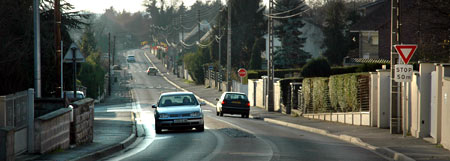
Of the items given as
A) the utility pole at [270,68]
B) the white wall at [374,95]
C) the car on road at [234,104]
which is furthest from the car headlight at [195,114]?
the utility pole at [270,68]

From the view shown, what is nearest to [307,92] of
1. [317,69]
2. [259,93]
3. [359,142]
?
[259,93]

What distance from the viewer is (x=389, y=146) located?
18.3 m

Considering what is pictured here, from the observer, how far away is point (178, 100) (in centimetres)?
2650

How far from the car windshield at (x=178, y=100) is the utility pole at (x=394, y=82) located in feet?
24.6

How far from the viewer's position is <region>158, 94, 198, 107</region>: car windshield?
25906 mm

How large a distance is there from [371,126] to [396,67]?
6.66 meters

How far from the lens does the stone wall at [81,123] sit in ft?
58.9

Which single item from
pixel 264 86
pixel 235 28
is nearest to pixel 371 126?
pixel 264 86

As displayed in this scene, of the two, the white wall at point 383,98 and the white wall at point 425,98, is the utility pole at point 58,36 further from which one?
the white wall at point 425,98

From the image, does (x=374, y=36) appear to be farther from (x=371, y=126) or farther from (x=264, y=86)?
(x=371, y=126)

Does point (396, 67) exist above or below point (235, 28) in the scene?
below

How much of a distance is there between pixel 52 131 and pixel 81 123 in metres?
2.91

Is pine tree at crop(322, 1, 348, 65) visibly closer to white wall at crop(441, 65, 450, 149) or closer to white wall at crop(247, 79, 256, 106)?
white wall at crop(247, 79, 256, 106)

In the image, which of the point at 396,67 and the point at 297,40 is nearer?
the point at 396,67
